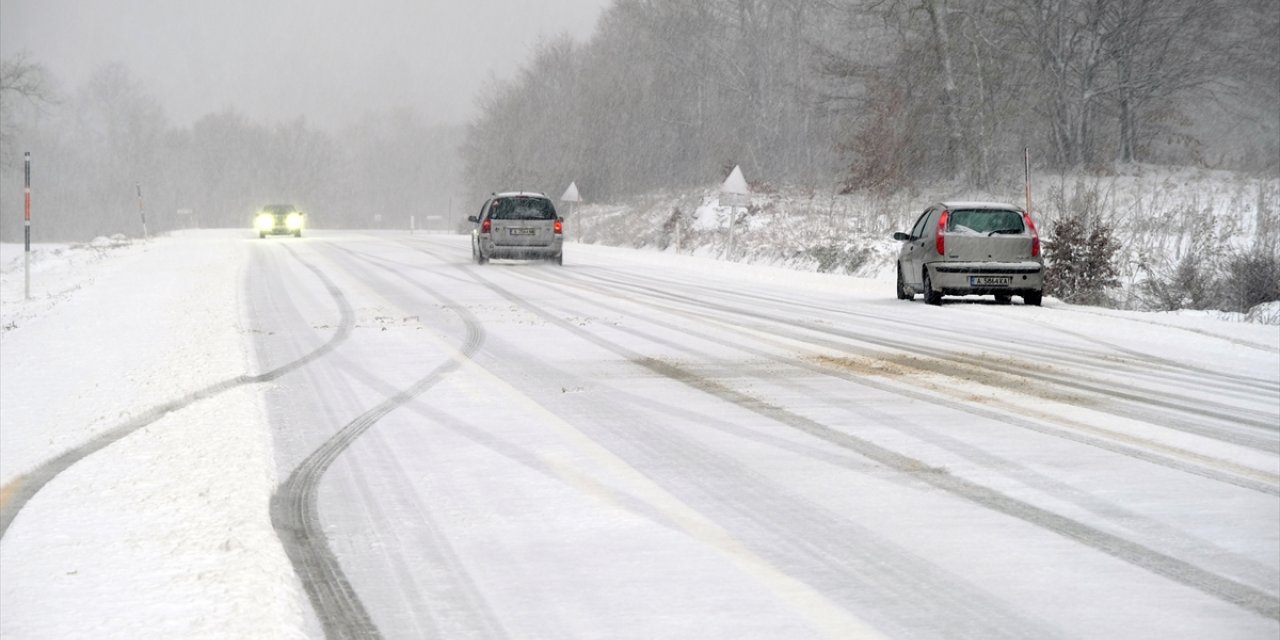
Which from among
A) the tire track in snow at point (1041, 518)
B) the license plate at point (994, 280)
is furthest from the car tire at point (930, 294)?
the tire track in snow at point (1041, 518)

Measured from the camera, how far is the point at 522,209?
32000 mm

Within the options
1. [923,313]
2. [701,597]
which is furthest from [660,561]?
[923,313]

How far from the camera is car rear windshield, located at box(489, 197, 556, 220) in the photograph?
31.8 m

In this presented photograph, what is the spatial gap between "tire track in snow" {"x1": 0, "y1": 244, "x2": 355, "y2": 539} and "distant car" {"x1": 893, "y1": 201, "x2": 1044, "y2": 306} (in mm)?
10815

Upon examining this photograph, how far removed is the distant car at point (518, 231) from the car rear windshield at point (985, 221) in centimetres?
1253

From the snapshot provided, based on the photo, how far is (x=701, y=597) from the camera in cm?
470

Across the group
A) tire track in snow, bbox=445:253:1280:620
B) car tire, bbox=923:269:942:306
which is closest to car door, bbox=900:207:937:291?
car tire, bbox=923:269:942:306

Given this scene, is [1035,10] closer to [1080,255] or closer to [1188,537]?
[1080,255]

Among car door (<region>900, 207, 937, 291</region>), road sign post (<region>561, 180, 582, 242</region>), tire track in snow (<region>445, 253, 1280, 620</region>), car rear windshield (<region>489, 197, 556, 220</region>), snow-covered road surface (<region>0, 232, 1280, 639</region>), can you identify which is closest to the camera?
snow-covered road surface (<region>0, 232, 1280, 639</region>)

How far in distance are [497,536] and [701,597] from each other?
126 centimetres

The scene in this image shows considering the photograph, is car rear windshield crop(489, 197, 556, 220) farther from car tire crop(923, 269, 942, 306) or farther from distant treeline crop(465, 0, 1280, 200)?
distant treeline crop(465, 0, 1280, 200)

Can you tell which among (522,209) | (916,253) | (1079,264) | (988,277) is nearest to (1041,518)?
(988,277)

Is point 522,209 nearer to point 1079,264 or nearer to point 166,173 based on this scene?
point 1079,264

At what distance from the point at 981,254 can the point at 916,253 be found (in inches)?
52.1
